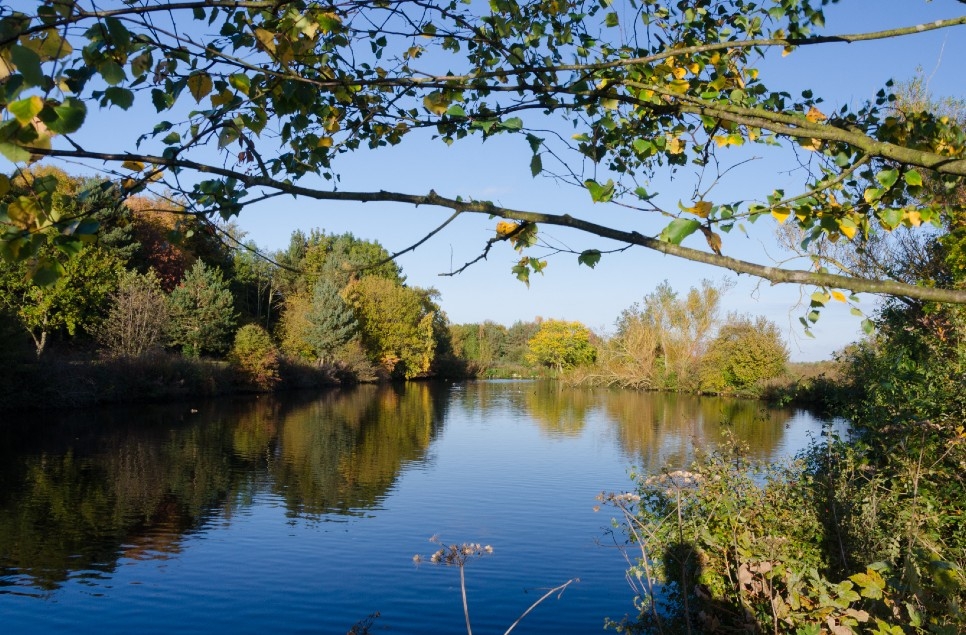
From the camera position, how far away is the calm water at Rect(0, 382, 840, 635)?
297 inches

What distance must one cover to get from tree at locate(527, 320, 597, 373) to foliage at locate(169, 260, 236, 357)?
33691mm

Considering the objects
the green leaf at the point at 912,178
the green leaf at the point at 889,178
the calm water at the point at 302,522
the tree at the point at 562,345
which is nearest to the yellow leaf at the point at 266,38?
the green leaf at the point at 889,178

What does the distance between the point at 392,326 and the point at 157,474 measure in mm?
37086

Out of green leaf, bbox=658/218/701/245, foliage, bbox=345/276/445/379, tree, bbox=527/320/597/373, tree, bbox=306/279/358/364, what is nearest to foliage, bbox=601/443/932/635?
green leaf, bbox=658/218/701/245

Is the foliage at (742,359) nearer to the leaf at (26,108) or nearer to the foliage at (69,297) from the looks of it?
the foliage at (69,297)

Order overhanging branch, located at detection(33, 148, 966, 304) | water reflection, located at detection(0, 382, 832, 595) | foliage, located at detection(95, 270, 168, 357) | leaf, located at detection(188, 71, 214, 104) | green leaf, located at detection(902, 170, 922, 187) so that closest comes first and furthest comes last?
overhanging branch, located at detection(33, 148, 966, 304) < leaf, located at detection(188, 71, 214, 104) < green leaf, located at detection(902, 170, 922, 187) < water reflection, located at detection(0, 382, 832, 595) < foliage, located at detection(95, 270, 168, 357)

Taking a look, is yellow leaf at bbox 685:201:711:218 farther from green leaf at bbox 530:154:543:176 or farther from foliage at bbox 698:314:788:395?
foliage at bbox 698:314:788:395

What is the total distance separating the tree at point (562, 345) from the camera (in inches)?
2520

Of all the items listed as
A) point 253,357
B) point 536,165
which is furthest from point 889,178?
point 253,357

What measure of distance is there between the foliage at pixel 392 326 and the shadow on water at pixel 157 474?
81.8 feet

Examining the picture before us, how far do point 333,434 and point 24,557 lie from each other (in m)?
11.7

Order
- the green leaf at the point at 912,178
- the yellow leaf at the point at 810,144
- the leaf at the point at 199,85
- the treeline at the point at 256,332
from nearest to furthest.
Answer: the leaf at the point at 199,85
the green leaf at the point at 912,178
the yellow leaf at the point at 810,144
the treeline at the point at 256,332

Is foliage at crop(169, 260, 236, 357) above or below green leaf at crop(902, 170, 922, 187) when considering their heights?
above

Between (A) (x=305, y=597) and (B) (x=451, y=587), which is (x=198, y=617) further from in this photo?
(B) (x=451, y=587)
